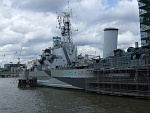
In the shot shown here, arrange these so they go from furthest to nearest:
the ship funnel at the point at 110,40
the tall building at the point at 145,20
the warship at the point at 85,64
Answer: the ship funnel at the point at 110,40
the tall building at the point at 145,20
the warship at the point at 85,64

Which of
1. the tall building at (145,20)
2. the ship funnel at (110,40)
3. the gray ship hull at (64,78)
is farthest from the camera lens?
the ship funnel at (110,40)

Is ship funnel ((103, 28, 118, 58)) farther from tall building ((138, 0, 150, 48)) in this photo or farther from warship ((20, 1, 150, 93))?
tall building ((138, 0, 150, 48))

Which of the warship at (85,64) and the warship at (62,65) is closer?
the warship at (85,64)

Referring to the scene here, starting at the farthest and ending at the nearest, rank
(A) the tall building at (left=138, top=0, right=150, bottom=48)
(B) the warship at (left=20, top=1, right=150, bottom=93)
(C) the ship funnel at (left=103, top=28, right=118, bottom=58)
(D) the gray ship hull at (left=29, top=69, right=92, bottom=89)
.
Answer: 1. (C) the ship funnel at (left=103, top=28, right=118, bottom=58)
2. (A) the tall building at (left=138, top=0, right=150, bottom=48)
3. (D) the gray ship hull at (left=29, top=69, right=92, bottom=89)
4. (B) the warship at (left=20, top=1, right=150, bottom=93)

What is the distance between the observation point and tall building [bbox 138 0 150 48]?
54.6m

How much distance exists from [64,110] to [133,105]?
28.5ft

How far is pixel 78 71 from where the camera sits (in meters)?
55.3

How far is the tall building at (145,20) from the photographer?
179ft

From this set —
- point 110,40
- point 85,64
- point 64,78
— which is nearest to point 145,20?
point 110,40

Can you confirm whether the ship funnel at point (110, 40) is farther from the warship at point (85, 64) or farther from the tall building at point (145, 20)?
the tall building at point (145, 20)

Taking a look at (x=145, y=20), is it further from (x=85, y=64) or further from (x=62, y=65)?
(x=62, y=65)

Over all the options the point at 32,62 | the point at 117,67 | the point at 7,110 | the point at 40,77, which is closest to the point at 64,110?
the point at 7,110

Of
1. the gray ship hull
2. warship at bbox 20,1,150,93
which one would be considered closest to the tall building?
warship at bbox 20,1,150,93

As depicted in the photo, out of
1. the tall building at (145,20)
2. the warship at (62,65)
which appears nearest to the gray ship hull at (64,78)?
the warship at (62,65)
